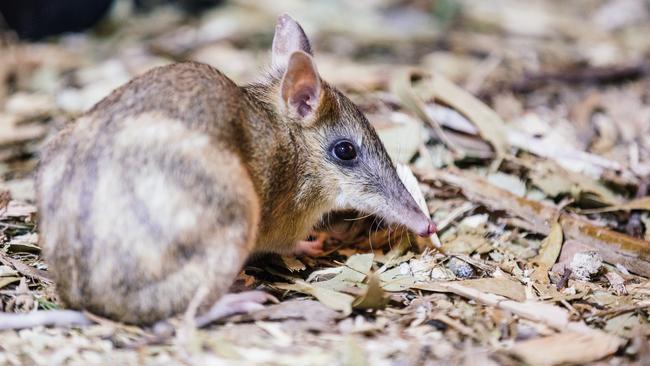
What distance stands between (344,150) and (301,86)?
0.60m

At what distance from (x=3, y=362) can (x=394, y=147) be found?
3799mm

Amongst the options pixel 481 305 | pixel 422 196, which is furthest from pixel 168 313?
pixel 422 196

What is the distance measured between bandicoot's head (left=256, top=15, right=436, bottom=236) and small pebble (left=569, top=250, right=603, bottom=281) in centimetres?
107

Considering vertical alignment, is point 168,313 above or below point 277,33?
below

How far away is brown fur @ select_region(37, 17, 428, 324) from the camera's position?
3.95 m

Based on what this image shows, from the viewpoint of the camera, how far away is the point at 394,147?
6555 millimetres

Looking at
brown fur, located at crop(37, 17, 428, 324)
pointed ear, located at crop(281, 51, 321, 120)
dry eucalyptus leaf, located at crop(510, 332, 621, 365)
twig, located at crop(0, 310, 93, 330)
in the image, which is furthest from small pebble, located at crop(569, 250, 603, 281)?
twig, located at crop(0, 310, 93, 330)

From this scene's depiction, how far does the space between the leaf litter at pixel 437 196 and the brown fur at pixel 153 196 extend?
0.91 feet

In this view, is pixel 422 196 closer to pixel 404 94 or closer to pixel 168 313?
pixel 404 94

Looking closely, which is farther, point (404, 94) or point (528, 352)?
point (404, 94)

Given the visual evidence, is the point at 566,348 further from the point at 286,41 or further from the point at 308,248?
the point at 286,41

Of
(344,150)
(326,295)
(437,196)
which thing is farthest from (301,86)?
(437,196)

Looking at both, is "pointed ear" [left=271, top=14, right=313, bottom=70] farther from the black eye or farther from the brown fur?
the brown fur

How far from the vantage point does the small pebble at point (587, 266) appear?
5137 mm
